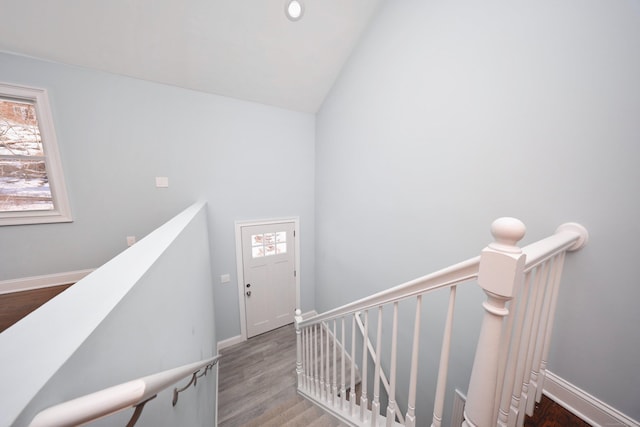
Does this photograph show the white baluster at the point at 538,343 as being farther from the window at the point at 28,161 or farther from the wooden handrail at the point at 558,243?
the window at the point at 28,161

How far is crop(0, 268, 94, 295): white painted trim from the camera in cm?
194

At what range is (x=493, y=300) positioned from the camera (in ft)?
1.74

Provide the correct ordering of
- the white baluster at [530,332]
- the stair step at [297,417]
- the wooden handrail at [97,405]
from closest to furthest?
the wooden handrail at [97,405]
the white baluster at [530,332]
the stair step at [297,417]

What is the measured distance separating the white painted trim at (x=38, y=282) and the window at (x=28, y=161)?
0.56m

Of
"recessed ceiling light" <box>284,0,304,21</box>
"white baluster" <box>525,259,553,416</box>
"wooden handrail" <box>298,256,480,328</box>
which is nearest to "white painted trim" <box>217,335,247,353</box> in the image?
"wooden handrail" <box>298,256,480,328</box>

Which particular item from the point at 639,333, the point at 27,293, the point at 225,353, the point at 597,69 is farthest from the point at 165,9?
the point at 225,353

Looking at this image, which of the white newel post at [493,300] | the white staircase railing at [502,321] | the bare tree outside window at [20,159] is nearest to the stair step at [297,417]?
the white staircase railing at [502,321]

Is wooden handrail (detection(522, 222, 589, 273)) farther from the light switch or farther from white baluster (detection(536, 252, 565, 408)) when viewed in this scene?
the light switch

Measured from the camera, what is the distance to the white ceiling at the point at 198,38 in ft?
5.85

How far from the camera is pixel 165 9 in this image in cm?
188

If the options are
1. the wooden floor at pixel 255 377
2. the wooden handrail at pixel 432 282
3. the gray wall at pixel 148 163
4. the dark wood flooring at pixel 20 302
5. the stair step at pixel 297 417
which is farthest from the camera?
the wooden floor at pixel 255 377

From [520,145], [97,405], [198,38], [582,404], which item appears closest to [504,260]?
[97,405]

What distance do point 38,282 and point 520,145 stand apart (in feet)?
14.0

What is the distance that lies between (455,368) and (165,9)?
12.9 feet
